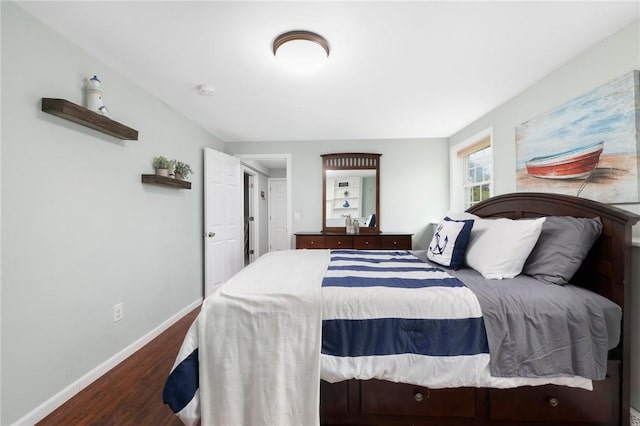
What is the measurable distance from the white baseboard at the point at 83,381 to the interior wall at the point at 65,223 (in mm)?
32

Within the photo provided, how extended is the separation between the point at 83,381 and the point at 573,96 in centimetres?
395

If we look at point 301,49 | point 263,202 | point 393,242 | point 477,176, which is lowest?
point 393,242

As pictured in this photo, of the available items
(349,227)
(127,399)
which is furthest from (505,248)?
(127,399)

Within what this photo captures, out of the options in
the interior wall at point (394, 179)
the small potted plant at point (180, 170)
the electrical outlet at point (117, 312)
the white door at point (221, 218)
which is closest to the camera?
the electrical outlet at point (117, 312)

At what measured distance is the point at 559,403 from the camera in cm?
126

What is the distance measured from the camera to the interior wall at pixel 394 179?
388 cm

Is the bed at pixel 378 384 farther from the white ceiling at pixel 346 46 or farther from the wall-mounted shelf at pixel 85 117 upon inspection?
the wall-mounted shelf at pixel 85 117

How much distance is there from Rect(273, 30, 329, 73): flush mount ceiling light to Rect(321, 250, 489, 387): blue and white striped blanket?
1.52m

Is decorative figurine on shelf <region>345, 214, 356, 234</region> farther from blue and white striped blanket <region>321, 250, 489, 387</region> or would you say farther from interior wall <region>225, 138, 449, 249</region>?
blue and white striped blanket <region>321, 250, 489, 387</region>

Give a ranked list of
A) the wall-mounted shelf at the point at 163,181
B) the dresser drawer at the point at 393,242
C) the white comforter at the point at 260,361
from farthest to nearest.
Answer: the dresser drawer at the point at 393,242 → the wall-mounted shelf at the point at 163,181 → the white comforter at the point at 260,361

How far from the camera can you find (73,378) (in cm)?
163

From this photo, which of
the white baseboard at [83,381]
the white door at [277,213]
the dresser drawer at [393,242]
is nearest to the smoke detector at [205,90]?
the white baseboard at [83,381]

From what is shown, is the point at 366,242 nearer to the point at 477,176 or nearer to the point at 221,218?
the point at 477,176

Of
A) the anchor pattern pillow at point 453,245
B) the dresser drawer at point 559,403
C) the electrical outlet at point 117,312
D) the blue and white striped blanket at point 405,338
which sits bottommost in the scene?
the dresser drawer at point 559,403
